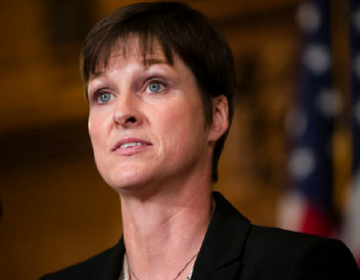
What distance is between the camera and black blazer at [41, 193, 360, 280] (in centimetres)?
212

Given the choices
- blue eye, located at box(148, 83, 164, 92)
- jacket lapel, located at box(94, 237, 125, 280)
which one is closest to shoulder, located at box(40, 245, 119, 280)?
jacket lapel, located at box(94, 237, 125, 280)

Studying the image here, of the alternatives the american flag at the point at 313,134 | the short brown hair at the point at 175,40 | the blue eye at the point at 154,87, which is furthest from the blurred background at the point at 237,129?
the blue eye at the point at 154,87

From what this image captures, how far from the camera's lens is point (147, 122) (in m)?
2.30

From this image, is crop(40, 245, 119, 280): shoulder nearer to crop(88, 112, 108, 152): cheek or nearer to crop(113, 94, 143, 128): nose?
crop(88, 112, 108, 152): cheek

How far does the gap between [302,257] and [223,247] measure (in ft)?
0.97

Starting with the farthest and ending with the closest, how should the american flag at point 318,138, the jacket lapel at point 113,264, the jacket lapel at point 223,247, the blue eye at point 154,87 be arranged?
the american flag at point 318,138
the jacket lapel at point 113,264
the blue eye at point 154,87
the jacket lapel at point 223,247

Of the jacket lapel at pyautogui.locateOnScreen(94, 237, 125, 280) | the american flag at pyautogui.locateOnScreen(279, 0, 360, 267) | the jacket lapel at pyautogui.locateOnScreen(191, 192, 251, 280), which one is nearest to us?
the jacket lapel at pyautogui.locateOnScreen(191, 192, 251, 280)

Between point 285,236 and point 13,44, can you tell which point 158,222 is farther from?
point 13,44

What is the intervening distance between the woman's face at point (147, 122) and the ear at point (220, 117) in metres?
0.06

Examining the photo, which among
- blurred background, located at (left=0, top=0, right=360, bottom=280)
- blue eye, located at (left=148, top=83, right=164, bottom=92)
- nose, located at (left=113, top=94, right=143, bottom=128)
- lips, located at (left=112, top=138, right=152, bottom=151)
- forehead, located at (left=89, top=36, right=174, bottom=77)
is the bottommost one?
blurred background, located at (left=0, top=0, right=360, bottom=280)

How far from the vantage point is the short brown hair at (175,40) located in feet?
7.88

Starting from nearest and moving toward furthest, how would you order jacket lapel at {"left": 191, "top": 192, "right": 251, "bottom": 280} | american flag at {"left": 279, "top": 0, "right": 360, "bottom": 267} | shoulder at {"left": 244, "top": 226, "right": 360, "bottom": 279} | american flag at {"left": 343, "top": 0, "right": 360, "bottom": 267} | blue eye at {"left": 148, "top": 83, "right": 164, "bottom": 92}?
shoulder at {"left": 244, "top": 226, "right": 360, "bottom": 279} < jacket lapel at {"left": 191, "top": 192, "right": 251, "bottom": 280} < blue eye at {"left": 148, "top": 83, "right": 164, "bottom": 92} < american flag at {"left": 343, "top": 0, "right": 360, "bottom": 267} < american flag at {"left": 279, "top": 0, "right": 360, "bottom": 267}

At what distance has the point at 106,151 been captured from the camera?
2.37m

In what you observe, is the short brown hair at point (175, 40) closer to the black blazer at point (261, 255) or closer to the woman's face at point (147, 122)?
the woman's face at point (147, 122)
